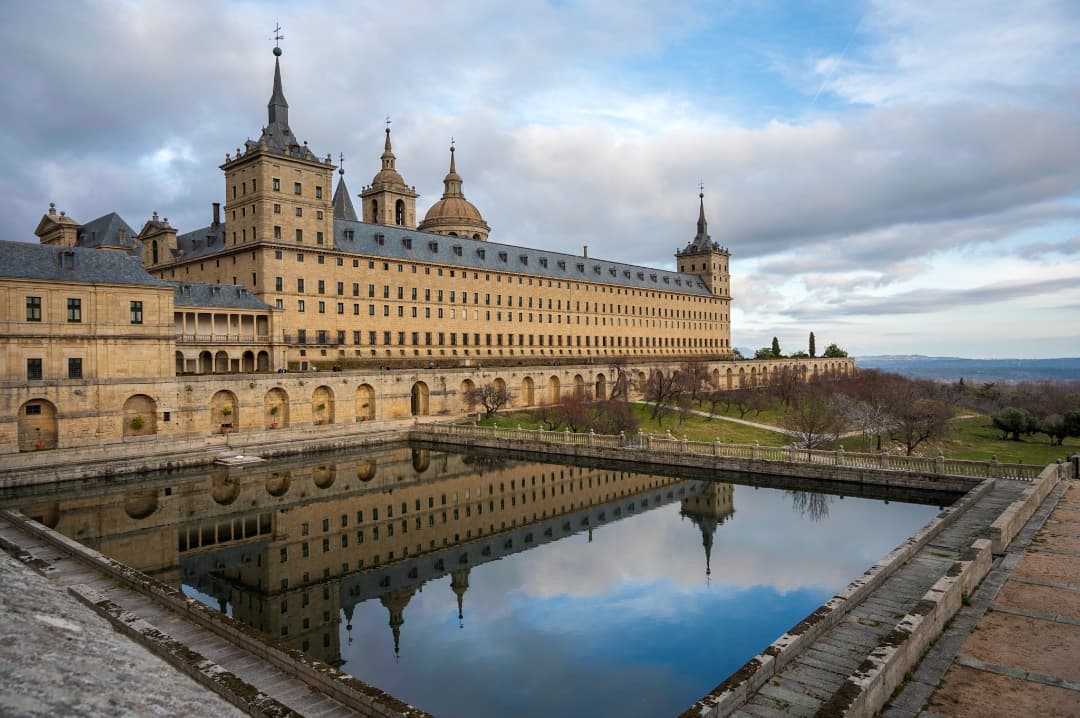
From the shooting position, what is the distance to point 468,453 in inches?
1839

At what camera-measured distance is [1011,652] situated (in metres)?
11.5

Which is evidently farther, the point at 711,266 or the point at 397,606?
the point at 711,266

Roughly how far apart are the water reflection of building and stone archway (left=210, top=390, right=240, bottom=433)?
7.13 m

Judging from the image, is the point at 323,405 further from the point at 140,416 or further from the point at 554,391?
the point at 554,391

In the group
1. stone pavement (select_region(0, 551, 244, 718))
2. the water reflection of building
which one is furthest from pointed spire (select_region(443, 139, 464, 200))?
stone pavement (select_region(0, 551, 244, 718))

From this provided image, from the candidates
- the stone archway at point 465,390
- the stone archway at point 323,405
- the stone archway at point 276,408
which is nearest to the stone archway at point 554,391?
the stone archway at point 465,390

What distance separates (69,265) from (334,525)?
2508 centimetres

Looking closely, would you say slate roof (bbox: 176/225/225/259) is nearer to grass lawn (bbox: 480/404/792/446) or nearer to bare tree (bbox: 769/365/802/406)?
grass lawn (bbox: 480/404/792/446)

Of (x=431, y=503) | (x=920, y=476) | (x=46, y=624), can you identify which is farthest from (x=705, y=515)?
(x=46, y=624)

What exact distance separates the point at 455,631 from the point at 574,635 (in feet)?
10.5

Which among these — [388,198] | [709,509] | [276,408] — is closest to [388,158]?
[388,198]

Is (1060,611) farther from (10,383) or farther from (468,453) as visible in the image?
(10,383)

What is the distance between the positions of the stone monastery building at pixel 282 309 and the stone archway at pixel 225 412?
94mm

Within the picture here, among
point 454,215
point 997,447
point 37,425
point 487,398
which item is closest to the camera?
point 37,425
